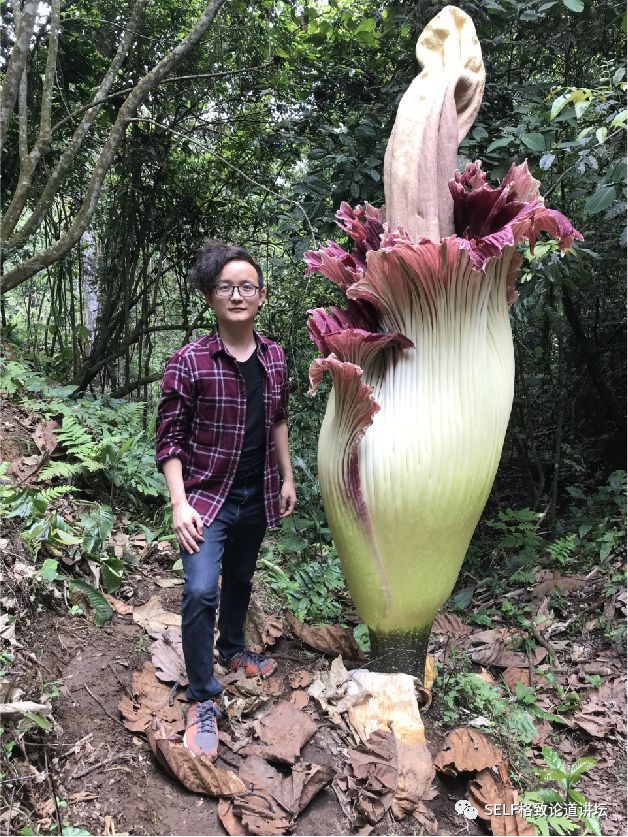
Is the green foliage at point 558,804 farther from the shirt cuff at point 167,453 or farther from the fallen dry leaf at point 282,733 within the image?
the shirt cuff at point 167,453

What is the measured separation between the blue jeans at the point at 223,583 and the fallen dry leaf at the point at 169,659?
17 cm

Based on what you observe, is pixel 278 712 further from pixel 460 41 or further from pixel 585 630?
pixel 460 41

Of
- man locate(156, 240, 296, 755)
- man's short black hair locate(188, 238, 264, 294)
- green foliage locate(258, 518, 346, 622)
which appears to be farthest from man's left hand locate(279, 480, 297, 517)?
green foliage locate(258, 518, 346, 622)

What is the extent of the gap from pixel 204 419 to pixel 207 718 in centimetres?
97

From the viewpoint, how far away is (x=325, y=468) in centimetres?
206

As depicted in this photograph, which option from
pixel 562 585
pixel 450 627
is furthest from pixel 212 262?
pixel 562 585

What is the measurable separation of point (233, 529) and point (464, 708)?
112 centimetres

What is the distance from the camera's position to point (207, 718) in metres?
1.88

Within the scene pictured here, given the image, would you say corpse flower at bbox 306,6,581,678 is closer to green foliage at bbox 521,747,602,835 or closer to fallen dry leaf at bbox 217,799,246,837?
green foliage at bbox 521,747,602,835

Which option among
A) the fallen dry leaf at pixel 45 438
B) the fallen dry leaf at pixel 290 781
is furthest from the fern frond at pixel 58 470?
the fallen dry leaf at pixel 290 781

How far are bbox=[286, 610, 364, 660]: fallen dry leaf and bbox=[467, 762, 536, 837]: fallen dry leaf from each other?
70 cm

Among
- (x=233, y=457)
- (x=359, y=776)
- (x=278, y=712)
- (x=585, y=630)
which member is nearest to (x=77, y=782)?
(x=278, y=712)

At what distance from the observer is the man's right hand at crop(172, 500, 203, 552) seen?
1863mm

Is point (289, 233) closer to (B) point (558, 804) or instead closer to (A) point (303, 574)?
(A) point (303, 574)
